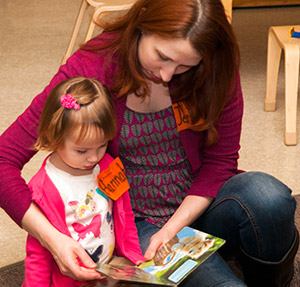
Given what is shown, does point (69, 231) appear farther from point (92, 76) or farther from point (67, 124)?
point (92, 76)

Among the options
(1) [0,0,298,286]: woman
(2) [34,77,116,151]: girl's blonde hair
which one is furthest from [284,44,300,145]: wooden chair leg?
(2) [34,77,116,151]: girl's blonde hair

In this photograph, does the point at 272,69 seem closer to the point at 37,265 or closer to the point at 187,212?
the point at 187,212

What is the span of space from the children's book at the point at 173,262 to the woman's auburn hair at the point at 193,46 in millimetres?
268

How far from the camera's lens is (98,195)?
4.32 feet

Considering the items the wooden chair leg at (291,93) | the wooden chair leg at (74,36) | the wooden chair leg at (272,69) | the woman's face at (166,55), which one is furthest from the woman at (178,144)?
the wooden chair leg at (74,36)

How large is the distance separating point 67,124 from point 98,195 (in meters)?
0.21

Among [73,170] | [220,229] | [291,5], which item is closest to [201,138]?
[220,229]

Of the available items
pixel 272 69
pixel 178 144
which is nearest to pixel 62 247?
pixel 178 144

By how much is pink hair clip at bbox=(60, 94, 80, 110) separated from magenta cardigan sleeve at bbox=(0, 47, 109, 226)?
16 centimetres

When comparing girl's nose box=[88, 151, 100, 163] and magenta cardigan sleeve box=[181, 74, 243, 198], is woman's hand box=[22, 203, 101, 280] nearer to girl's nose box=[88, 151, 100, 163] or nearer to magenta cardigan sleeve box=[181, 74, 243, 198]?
girl's nose box=[88, 151, 100, 163]

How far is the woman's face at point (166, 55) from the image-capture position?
1.22 metres

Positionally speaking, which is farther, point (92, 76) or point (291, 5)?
point (291, 5)

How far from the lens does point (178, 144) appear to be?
4.69 ft

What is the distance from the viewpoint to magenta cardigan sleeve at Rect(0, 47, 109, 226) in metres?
1.25
